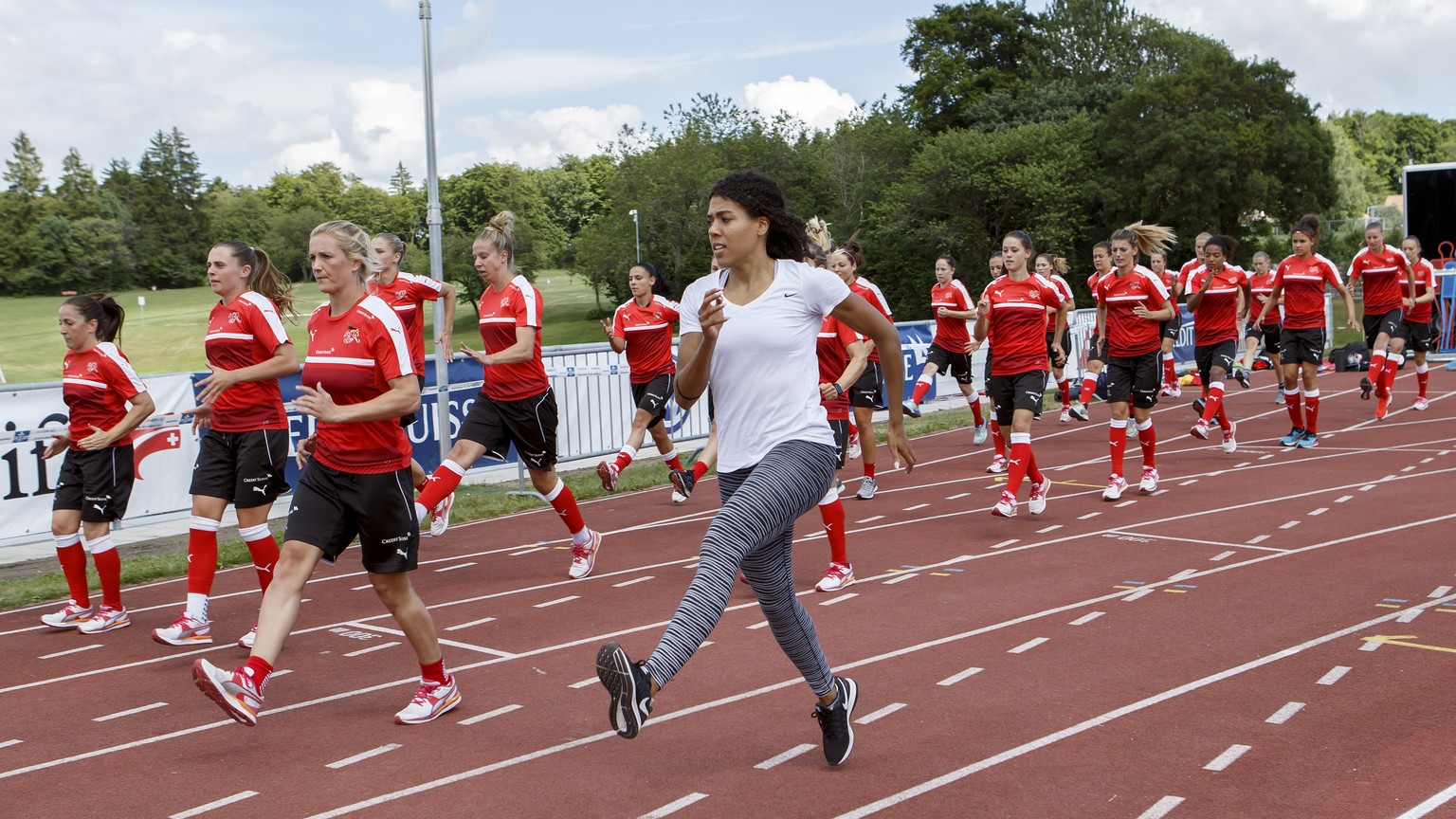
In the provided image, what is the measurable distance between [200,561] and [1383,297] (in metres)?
13.7

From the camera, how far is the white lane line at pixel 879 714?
511 cm

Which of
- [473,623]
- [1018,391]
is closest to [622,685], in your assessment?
[473,623]

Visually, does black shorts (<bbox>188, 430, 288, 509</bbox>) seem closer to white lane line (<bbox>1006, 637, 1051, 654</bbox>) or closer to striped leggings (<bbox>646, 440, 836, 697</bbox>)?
striped leggings (<bbox>646, 440, 836, 697</bbox>)

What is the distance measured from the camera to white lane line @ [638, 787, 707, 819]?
4.18 m

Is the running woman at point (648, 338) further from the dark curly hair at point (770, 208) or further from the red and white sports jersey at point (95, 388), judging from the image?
the dark curly hair at point (770, 208)

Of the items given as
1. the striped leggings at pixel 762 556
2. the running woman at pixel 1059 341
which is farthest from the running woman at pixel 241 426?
the running woman at pixel 1059 341

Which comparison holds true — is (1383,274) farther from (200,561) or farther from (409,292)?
(200,561)

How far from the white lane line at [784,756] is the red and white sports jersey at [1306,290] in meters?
10.7

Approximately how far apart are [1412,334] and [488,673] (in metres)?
14.1

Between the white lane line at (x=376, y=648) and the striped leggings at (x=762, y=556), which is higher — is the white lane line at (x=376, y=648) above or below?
below

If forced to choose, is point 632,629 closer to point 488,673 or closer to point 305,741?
point 488,673

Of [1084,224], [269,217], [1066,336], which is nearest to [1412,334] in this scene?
[1066,336]

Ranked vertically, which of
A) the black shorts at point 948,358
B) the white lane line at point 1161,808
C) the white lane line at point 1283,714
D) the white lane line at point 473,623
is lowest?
the white lane line at point 1283,714

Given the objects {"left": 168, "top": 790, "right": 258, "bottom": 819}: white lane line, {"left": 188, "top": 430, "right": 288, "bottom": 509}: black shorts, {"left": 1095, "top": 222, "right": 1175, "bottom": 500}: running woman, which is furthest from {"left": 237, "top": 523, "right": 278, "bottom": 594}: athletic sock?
{"left": 1095, "top": 222, "right": 1175, "bottom": 500}: running woman
